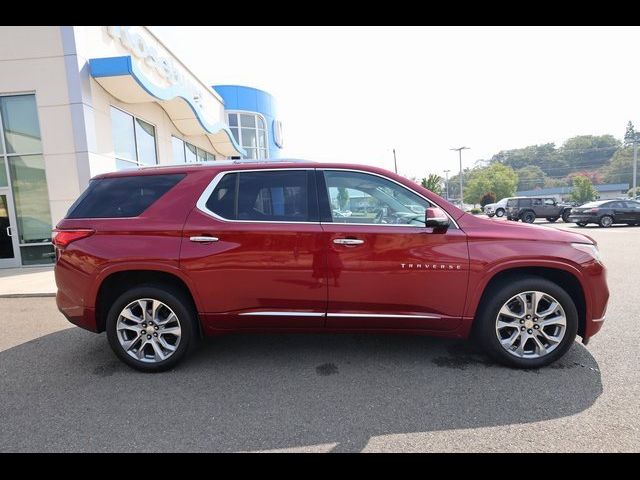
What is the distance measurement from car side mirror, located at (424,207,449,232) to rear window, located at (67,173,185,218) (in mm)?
2275

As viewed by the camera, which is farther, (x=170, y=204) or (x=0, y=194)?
(x=0, y=194)

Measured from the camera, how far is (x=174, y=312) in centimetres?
329

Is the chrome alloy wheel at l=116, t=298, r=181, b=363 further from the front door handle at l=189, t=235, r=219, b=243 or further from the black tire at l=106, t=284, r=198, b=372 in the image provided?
the front door handle at l=189, t=235, r=219, b=243

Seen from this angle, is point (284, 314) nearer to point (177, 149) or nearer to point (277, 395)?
point (277, 395)

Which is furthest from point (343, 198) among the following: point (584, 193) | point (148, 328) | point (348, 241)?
point (584, 193)

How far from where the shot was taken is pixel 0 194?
977 centimetres

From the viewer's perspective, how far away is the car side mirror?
9.72 feet

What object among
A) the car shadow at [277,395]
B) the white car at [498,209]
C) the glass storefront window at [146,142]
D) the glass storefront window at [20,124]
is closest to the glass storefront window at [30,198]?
the glass storefront window at [20,124]

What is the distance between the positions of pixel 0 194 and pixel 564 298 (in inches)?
506

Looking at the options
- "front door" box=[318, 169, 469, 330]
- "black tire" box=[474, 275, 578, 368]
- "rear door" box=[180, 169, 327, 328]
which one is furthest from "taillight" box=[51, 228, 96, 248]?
"black tire" box=[474, 275, 578, 368]

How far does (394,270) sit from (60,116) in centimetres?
997

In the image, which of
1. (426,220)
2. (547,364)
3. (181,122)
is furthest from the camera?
(181,122)
